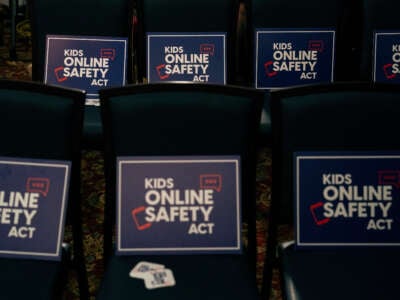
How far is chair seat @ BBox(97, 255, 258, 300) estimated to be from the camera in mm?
1499

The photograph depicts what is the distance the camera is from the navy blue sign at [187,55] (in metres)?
2.43

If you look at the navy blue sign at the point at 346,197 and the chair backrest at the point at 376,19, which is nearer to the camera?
the navy blue sign at the point at 346,197

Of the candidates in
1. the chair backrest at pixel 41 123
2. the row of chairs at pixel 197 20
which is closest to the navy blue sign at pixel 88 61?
the row of chairs at pixel 197 20

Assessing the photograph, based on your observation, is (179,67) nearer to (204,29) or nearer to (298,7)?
(204,29)

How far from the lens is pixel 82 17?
2.57 meters

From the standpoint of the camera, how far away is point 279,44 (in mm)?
2494

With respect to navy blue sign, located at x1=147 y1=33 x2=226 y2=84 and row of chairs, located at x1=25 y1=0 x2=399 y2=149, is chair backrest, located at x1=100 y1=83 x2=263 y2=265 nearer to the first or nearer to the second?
navy blue sign, located at x1=147 y1=33 x2=226 y2=84

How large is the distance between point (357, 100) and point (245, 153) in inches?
14.6

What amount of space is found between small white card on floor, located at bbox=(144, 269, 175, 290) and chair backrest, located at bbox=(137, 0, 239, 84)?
1.22m

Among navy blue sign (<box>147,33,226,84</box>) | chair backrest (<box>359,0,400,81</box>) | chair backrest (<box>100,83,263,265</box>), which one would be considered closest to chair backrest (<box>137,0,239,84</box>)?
navy blue sign (<box>147,33,226,84</box>)

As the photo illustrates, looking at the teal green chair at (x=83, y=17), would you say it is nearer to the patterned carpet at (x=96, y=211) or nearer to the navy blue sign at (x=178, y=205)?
the patterned carpet at (x=96, y=211)

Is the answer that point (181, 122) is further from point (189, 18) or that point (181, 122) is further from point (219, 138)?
point (189, 18)

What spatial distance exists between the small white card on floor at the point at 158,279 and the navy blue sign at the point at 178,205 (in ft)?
0.22

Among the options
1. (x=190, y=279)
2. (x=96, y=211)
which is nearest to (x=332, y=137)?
(x=190, y=279)
